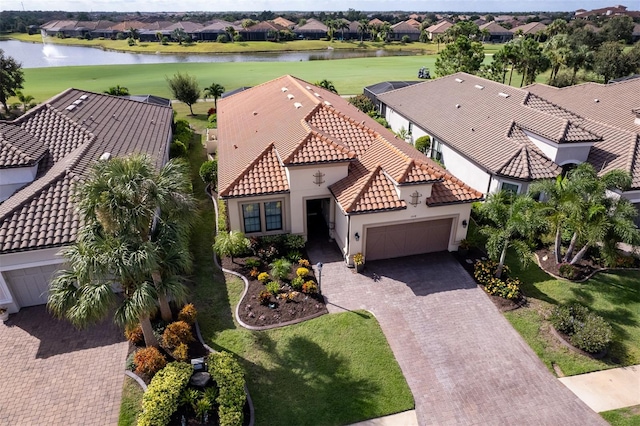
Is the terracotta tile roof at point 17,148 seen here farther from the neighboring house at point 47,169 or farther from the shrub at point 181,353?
the shrub at point 181,353

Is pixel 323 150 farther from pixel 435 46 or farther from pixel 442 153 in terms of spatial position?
pixel 435 46

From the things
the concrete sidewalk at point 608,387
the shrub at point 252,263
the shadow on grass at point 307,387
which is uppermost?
the shrub at point 252,263

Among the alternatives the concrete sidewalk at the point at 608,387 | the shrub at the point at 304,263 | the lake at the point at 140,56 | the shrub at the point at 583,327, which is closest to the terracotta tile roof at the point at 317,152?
the shrub at the point at 304,263

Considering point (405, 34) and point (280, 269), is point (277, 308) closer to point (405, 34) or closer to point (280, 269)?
point (280, 269)

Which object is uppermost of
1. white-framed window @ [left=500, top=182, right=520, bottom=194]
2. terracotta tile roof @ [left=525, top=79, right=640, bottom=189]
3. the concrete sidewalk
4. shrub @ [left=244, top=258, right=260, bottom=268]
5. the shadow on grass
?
terracotta tile roof @ [left=525, top=79, right=640, bottom=189]

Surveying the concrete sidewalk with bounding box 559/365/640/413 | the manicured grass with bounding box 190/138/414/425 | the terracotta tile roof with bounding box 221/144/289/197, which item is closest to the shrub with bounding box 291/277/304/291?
the manicured grass with bounding box 190/138/414/425

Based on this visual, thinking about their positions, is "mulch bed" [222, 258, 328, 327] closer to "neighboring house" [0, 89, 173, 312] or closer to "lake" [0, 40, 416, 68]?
"neighboring house" [0, 89, 173, 312]
